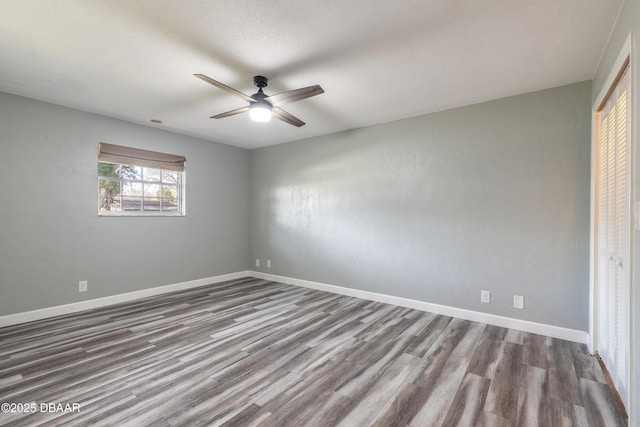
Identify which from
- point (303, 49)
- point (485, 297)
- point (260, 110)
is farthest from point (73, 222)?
point (485, 297)

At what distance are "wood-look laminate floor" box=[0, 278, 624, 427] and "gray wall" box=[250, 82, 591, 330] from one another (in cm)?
54

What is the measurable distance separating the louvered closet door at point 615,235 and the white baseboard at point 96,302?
501cm

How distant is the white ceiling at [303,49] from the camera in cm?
187

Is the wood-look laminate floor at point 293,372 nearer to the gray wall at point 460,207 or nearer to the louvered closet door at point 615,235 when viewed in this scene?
the louvered closet door at point 615,235

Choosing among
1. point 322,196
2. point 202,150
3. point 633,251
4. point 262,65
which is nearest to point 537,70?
point 633,251

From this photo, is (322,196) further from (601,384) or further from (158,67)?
(601,384)

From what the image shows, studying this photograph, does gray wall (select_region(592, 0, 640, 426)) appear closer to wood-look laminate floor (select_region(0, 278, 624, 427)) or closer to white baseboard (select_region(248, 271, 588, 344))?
wood-look laminate floor (select_region(0, 278, 624, 427))

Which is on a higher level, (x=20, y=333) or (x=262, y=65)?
(x=262, y=65)

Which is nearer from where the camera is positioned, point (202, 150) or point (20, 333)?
point (20, 333)

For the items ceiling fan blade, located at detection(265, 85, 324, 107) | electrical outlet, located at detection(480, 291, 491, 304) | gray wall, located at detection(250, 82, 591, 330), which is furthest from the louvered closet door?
ceiling fan blade, located at detection(265, 85, 324, 107)

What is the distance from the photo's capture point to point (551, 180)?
293 centimetres

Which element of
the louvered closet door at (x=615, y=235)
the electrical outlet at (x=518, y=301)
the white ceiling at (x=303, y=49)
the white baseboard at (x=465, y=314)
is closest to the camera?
the louvered closet door at (x=615, y=235)

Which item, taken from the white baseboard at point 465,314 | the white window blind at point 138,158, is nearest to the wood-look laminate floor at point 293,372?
the white baseboard at point 465,314

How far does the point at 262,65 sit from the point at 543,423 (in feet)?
10.6
